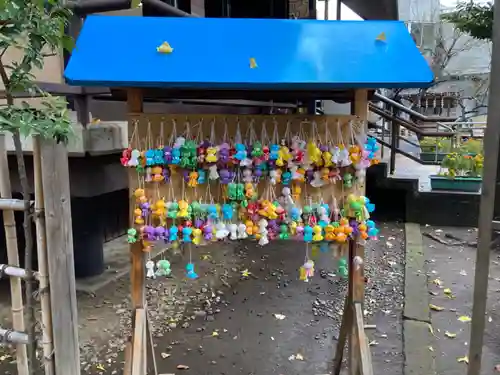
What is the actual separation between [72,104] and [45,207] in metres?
2.06

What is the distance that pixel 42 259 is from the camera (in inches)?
86.3

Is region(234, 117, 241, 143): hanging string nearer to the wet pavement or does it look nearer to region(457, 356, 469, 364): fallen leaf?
the wet pavement

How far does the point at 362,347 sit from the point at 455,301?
2.82m

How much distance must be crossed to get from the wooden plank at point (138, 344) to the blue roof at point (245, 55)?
131 centimetres

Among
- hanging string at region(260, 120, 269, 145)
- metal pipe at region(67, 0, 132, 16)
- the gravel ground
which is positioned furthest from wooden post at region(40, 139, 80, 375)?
metal pipe at region(67, 0, 132, 16)

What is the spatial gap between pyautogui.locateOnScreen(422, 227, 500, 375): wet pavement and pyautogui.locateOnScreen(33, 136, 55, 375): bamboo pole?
2.80 meters

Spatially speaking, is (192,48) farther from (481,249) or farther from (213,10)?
(213,10)

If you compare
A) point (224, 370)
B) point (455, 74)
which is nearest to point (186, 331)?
point (224, 370)

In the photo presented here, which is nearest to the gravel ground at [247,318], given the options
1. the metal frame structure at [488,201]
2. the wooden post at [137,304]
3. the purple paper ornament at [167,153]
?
the wooden post at [137,304]

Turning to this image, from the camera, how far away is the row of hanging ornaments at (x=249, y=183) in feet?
7.89

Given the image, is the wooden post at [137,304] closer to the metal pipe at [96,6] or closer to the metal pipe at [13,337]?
the metal pipe at [13,337]

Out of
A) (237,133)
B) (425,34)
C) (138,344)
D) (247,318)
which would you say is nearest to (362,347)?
(138,344)

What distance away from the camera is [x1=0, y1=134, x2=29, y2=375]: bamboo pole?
2.22 m

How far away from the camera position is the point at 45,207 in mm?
2127
